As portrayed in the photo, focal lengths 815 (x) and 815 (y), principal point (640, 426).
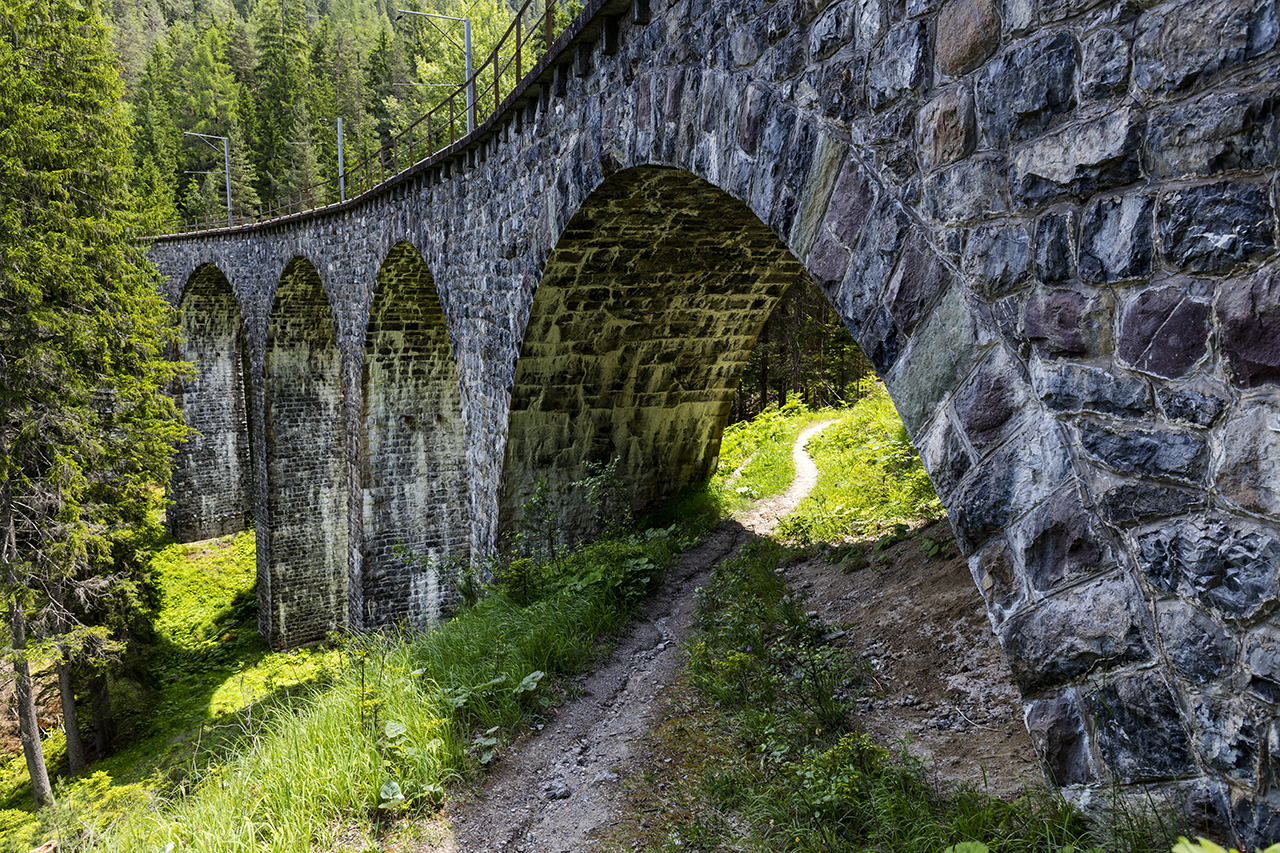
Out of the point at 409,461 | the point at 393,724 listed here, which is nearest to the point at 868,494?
the point at 393,724

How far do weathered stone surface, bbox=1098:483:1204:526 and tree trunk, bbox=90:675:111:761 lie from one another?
1916cm

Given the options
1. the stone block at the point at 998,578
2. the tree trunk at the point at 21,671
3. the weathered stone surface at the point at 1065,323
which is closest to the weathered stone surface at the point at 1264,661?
the stone block at the point at 998,578

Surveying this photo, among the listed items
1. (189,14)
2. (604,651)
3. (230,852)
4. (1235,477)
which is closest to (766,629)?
(604,651)

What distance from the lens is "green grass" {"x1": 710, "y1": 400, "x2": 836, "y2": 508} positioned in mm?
10086

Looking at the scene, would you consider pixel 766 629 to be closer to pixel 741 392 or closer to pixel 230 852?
pixel 230 852

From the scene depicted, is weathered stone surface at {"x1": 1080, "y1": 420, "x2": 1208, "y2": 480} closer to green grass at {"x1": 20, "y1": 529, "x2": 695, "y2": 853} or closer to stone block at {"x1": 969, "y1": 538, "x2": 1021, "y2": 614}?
stone block at {"x1": 969, "y1": 538, "x2": 1021, "y2": 614}

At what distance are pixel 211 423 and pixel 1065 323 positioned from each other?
28.1 meters

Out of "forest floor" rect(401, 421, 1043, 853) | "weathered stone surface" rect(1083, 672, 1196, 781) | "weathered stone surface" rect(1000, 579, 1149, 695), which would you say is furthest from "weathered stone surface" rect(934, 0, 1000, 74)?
"forest floor" rect(401, 421, 1043, 853)

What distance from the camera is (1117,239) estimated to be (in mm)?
2236

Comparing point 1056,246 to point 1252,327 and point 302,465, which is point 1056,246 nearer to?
point 1252,327

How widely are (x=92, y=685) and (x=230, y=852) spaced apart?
1593cm

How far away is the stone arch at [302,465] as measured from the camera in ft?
59.8

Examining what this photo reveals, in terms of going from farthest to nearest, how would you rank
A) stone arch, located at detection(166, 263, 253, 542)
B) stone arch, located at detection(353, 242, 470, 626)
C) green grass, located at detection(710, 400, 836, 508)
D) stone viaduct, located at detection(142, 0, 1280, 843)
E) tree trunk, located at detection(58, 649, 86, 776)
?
stone arch, located at detection(166, 263, 253, 542)
tree trunk, located at detection(58, 649, 86, 776)
stone arch, located at detection(353, 242, 470, 626)
green grass, located at detection(710, 400, 836, 508)
stone viaduct, located at detection(142, 0, 1280, 843)

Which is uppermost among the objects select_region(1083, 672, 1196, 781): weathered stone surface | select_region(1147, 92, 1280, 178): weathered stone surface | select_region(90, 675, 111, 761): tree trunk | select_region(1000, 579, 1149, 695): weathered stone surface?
select_region(1147, 92, 1280, 178): weathered stone surface
